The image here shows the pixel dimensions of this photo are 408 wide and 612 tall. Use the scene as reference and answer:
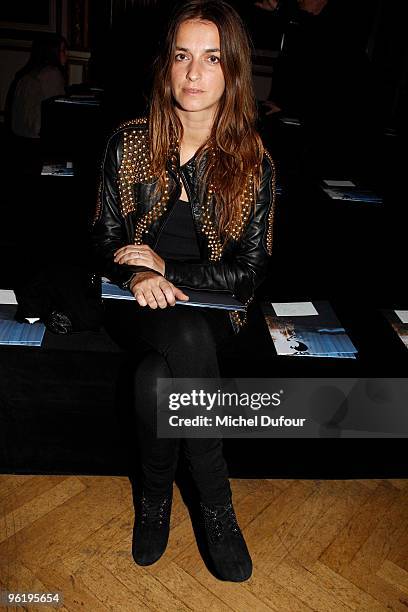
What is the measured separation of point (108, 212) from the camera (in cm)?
180

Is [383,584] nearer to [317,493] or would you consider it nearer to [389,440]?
[317,493]

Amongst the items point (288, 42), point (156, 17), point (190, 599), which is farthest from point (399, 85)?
point (190, 599)

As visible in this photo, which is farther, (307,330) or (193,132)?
(307,330)

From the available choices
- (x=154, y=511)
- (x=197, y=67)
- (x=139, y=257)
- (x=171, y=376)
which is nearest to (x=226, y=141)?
(x=197, y=67)

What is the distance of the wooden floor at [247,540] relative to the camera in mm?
1502

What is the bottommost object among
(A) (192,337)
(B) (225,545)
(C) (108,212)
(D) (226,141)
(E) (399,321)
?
(B) (225,545)

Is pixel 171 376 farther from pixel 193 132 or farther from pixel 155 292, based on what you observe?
pixel 193 132

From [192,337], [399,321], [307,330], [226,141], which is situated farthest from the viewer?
[399,321]

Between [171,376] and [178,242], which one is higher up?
[178,242]

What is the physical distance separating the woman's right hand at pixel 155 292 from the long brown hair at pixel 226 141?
312 mm

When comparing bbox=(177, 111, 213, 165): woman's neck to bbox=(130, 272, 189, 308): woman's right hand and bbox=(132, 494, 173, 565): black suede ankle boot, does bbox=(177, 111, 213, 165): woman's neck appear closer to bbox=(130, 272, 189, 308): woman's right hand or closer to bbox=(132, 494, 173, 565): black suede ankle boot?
bbox=(130, 272, 189, 308): woman's right hand

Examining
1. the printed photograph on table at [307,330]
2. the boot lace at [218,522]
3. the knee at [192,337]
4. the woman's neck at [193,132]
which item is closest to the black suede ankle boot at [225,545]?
the boot lace at [218,522]

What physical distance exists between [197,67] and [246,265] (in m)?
0.61

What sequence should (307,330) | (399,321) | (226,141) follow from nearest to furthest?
(226,141) < (307,330) < (399,321)
